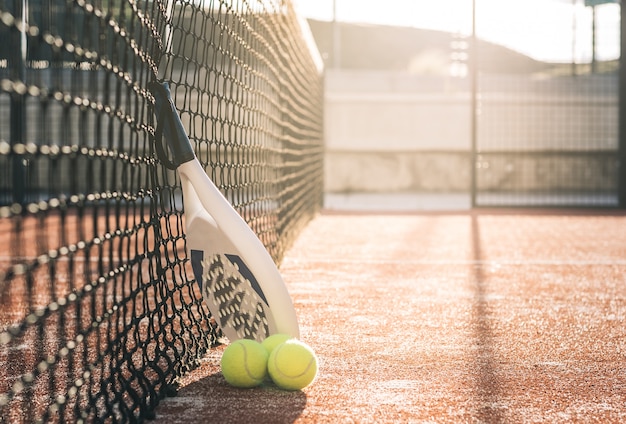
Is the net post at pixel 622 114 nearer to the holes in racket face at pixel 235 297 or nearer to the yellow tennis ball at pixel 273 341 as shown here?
the holes in racket face at pixel 235 297

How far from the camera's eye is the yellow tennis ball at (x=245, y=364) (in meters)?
2.08

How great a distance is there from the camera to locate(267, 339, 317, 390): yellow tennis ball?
2043mm

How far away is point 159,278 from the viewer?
221 cm

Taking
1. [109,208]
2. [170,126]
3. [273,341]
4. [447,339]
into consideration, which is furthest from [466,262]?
[109,208]

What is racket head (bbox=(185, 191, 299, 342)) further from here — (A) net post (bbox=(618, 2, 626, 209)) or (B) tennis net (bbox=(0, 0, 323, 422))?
(A) net post (bbox=(618, 2, 626, 209))

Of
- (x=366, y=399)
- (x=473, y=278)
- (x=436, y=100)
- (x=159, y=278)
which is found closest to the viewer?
(x=366, y=399)

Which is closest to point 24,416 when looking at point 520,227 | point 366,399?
point 366,399

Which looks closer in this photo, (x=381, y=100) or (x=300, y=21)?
(x=300, y=21)

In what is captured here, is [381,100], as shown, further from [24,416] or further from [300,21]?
[24,416]

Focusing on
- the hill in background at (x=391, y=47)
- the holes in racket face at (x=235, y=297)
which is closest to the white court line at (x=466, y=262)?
the holes in racket face at (x=235, y=297)

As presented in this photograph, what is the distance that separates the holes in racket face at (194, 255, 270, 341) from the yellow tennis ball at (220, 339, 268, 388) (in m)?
0.13

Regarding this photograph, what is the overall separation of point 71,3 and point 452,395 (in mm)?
1224

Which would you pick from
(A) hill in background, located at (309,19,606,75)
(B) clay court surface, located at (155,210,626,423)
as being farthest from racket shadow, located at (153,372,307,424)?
(A) hill in background, located at (309,19,606,75)

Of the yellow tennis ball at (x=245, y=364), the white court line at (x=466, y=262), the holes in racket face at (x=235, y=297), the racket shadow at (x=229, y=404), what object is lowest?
the white court line at (x=466, y=262)
